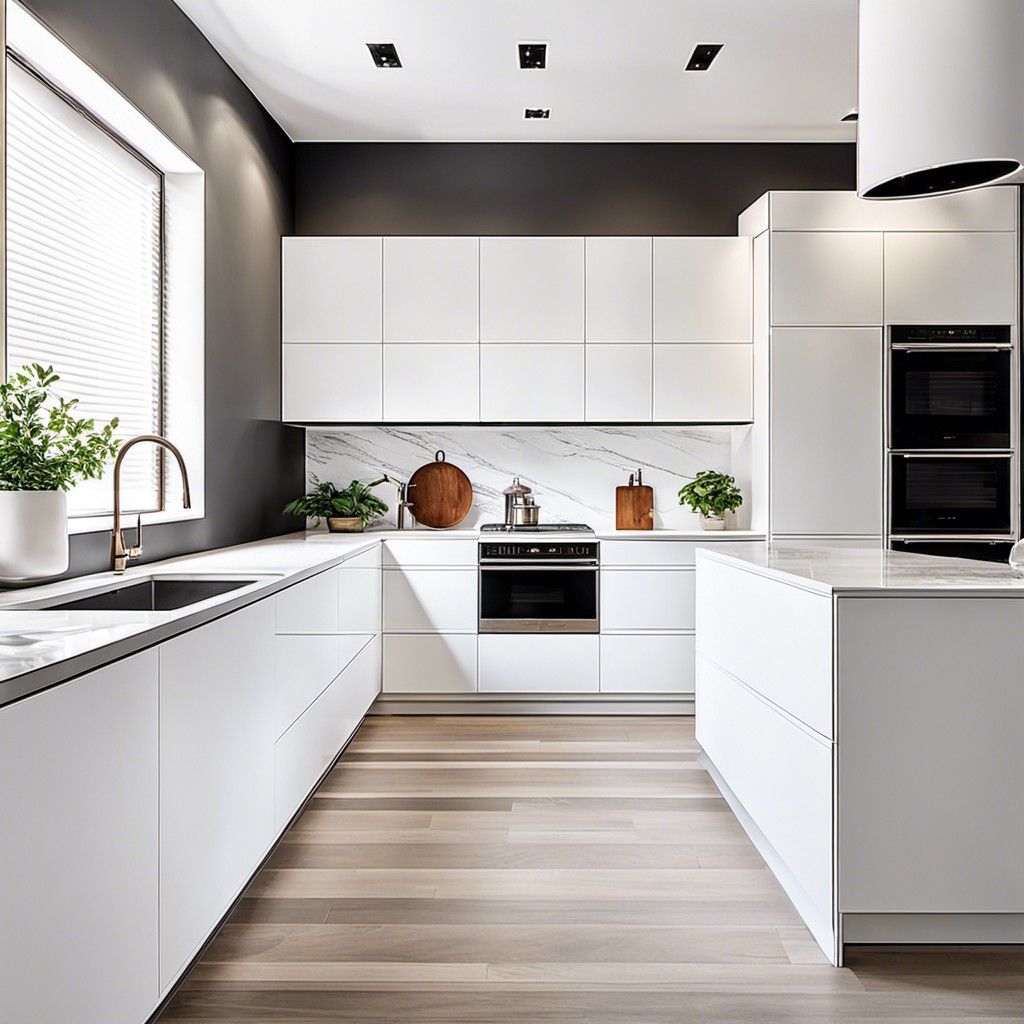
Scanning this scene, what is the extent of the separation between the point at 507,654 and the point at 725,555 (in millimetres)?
1636

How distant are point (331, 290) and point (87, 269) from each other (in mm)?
1756

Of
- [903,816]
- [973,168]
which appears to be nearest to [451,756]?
[903,816]

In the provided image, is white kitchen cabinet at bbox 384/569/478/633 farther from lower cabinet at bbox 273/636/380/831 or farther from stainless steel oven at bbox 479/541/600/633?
lower cabinet at bbox 273/636/380/831

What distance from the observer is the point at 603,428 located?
5.15m

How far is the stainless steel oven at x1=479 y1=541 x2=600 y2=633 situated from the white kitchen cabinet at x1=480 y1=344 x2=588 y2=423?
2.23 ft

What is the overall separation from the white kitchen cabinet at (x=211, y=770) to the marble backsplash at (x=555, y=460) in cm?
270

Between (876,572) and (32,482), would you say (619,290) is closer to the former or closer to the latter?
(876,572)

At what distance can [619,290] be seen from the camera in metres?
4.74

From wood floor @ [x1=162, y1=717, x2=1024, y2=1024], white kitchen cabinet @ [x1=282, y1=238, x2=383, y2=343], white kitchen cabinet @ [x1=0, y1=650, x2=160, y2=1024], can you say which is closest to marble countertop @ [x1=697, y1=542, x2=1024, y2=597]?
wood floor @ [x1=162, y1=717, x2=1024, y2=1024]

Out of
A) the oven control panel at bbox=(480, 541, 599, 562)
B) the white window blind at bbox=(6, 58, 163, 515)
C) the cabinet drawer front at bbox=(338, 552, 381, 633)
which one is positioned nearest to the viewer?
the white window blind at bbox=(6, 58, 163, 515)

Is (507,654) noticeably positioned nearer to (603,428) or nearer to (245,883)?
(603,428)

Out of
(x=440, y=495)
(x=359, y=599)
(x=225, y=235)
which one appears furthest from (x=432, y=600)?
(x=225, y=235)

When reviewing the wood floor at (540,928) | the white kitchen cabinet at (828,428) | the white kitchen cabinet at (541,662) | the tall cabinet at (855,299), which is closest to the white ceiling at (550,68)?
the tall cabinet at (855,299)

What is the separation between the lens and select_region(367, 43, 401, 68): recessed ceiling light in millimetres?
3814
